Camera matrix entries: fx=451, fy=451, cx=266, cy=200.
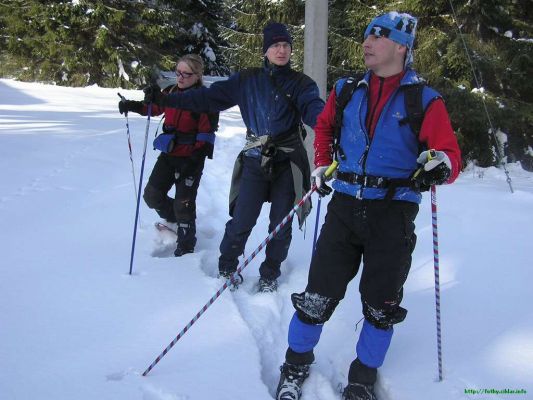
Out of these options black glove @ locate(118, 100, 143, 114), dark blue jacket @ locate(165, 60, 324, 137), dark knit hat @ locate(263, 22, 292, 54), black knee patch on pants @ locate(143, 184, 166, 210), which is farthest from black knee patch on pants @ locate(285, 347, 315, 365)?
black glove @ locate(118, 100, 143, 114)

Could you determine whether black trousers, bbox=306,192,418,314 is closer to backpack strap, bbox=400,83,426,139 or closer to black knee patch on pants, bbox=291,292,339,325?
black knee patch on pants, bbox=291,292,339,325

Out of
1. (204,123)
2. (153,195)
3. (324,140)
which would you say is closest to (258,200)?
(204,123)

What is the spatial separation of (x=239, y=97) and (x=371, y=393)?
8.03 feet

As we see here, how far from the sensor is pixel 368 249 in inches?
101

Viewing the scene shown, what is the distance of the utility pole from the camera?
20.8 feet

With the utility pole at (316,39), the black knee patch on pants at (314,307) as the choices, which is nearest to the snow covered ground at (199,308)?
the black knee patch on pants at (314,307)

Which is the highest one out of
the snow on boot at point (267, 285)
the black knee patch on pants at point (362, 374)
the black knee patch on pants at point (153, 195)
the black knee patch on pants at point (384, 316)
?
the black knee patch on pants at point (153, 195)

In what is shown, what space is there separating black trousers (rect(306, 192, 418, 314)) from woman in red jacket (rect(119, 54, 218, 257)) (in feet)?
6.85

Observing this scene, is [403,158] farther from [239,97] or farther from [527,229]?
[527,229]

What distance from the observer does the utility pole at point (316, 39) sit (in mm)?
6348

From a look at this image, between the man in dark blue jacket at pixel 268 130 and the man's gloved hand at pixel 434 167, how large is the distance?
4.18ft

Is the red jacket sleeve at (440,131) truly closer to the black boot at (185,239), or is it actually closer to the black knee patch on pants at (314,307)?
the black knee patch on pants at (314,307)

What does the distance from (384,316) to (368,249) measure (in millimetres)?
414

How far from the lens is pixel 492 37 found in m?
9.61
